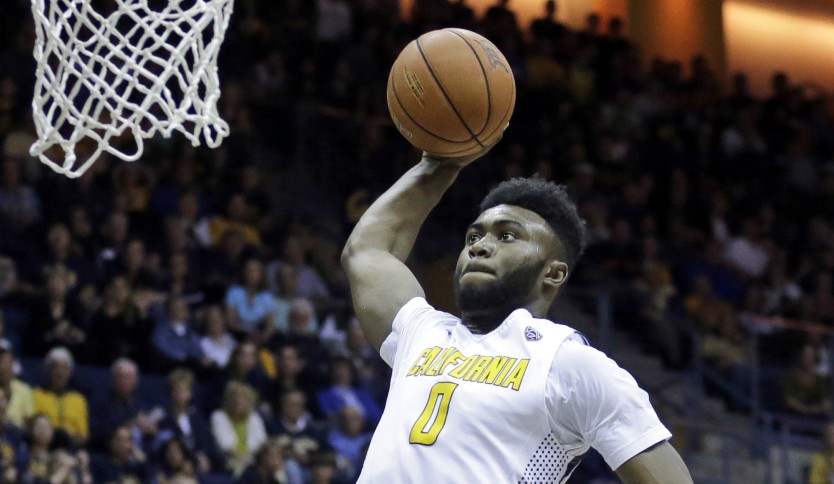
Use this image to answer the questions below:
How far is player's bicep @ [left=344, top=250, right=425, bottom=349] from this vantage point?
3.51 m

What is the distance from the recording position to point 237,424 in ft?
26.9

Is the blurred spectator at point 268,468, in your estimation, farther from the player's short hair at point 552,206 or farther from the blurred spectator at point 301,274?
the player's short hair at point 552,206

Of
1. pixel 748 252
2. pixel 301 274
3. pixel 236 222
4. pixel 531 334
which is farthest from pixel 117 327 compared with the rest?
pixel 748 252

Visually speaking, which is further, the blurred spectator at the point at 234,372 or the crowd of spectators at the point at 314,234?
the blurred spectator at the point at 234,372

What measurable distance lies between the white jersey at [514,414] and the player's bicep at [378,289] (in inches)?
12.3

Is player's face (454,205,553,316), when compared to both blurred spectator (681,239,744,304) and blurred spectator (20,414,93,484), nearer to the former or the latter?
blurred spectator (20,414,93,484)

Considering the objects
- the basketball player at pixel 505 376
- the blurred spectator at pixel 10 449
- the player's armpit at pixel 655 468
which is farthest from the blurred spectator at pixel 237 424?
the player's armpit at pixel 655 468

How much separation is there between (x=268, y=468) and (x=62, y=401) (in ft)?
4.20

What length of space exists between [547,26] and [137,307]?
23.6 feet

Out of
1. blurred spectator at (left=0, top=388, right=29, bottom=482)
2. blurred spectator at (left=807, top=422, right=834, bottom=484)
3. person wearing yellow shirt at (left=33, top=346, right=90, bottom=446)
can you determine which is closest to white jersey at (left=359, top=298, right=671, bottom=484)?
blurred spectator at (left=0, top=388, right=29, bottom=482)

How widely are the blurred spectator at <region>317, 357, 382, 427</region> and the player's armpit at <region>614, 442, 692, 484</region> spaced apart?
19.7 ft

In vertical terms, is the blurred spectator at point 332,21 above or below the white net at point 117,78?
below


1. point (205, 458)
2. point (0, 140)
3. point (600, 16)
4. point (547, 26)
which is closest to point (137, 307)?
point (205, 458)

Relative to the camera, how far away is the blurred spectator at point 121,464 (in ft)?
24.0
